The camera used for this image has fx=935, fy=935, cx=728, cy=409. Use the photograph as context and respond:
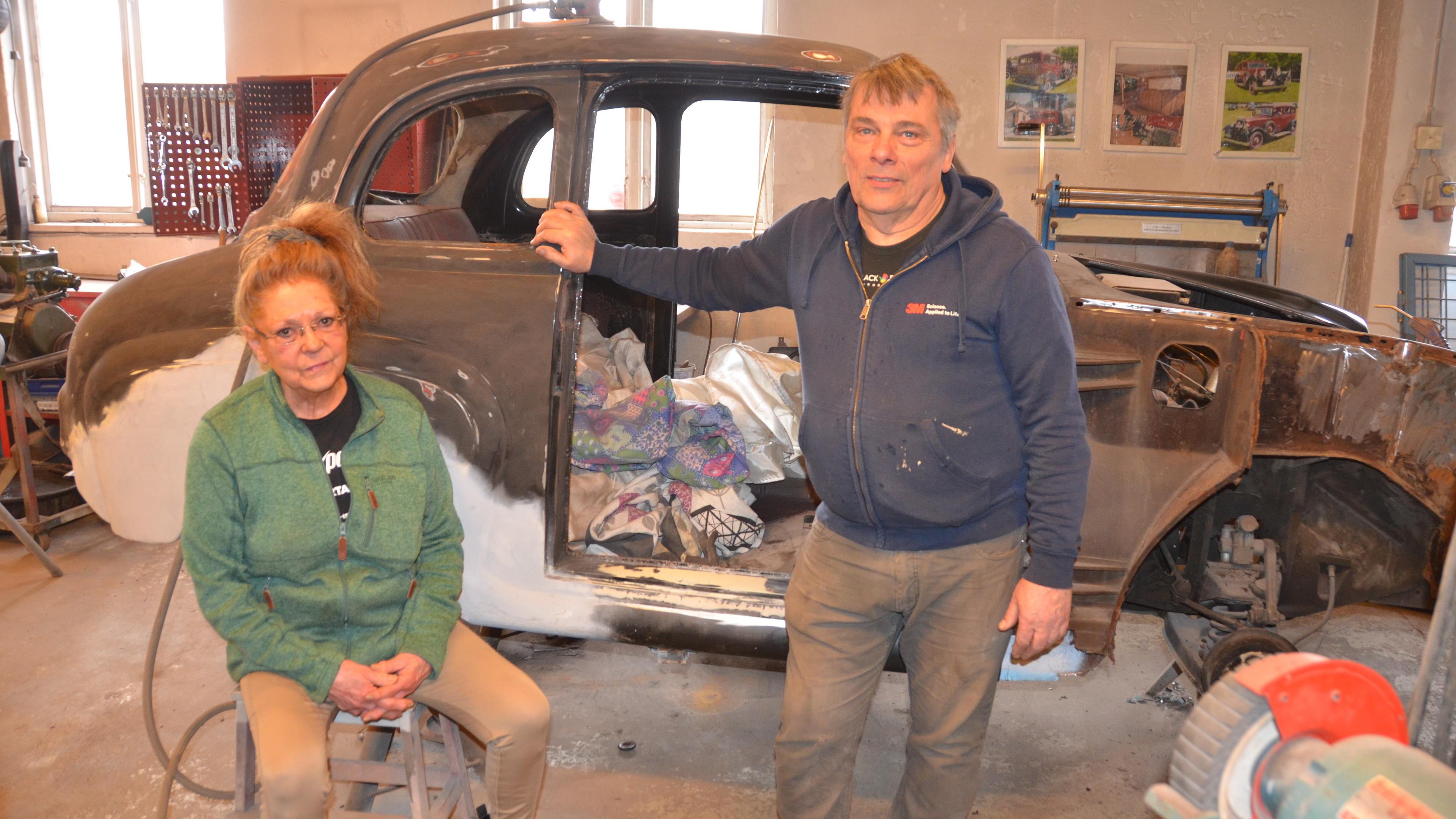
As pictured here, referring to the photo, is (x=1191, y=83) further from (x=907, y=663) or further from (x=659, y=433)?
(x=907, y=663)

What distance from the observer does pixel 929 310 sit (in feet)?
5.75

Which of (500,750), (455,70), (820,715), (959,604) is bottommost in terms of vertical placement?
(500,750)

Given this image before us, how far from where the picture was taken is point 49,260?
4965mm

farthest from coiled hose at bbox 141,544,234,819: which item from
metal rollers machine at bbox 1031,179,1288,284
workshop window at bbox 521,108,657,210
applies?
workshop window at bbox 521,108,657,210

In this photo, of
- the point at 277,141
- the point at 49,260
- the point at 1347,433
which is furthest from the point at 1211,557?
the point at 277,141

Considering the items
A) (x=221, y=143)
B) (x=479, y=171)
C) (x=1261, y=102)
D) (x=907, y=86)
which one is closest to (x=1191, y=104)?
(x=1261, y=102)

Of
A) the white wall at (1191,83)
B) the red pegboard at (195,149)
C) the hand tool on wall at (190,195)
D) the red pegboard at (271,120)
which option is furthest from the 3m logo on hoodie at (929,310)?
the hand tool on wall at (190,195)

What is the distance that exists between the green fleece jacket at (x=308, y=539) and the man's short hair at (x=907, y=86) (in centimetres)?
118

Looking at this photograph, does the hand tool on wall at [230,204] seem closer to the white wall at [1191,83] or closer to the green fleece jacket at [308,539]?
the white wall at [1191,83]

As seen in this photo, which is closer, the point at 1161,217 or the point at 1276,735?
the point at 1276,735

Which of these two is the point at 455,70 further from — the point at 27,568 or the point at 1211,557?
the point at 27,568

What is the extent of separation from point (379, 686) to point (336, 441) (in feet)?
1.69

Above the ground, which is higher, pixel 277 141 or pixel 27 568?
pixel 277 141

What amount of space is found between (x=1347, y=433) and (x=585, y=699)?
234 centimetres
